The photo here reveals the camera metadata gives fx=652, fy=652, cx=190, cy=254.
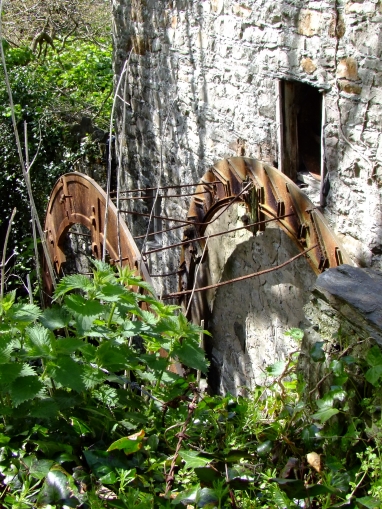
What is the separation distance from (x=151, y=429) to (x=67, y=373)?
14.0 inches

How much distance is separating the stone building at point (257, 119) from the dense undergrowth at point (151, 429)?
1.20 meters

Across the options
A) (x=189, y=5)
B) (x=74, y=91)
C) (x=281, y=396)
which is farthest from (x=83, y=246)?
(x=281, y=396)

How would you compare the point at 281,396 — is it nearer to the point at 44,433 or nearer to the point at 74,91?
the point at 44,433

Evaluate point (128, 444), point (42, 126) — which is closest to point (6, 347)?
point (128, 444)

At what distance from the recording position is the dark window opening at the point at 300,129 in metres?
4.22

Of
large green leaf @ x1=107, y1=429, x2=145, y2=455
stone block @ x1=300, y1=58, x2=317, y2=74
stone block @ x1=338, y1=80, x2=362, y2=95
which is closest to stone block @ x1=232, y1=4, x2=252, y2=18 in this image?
stone block @ x1=300, y1=58, x2=317, y2=74

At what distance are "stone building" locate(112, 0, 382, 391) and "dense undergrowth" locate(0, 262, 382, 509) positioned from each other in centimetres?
120

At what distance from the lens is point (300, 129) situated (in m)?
4.36

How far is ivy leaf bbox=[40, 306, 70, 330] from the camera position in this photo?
201 centimetres

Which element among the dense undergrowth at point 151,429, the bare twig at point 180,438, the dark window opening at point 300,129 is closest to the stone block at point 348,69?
the dark window opening at point 300,129

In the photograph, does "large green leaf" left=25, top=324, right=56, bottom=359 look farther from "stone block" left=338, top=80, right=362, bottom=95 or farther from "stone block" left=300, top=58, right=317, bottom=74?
"stone block" left=300, top=58, right=317, bottom=74

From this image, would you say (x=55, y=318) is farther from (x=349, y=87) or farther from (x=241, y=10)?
(x=241, y=10)

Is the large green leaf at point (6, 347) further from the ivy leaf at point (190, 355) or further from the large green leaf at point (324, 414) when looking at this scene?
the large green leaf at point (324, 414)

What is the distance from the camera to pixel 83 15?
12.4 m
